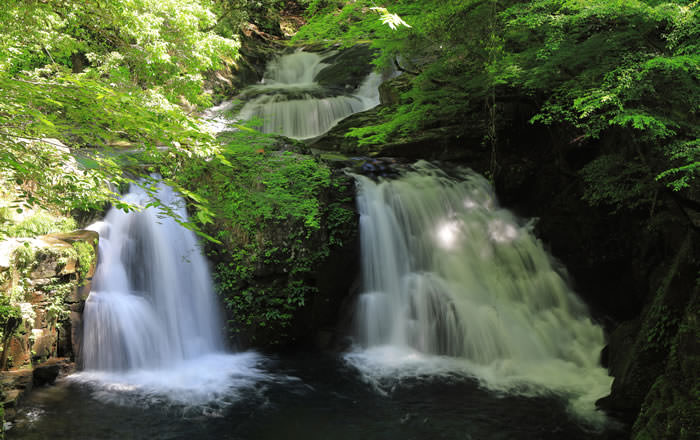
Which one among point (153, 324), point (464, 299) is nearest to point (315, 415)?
point (153, 324)

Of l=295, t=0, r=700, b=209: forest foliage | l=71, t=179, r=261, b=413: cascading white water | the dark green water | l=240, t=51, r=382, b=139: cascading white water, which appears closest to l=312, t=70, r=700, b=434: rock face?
l=295, t=0, r=700, b=209: forest foliage

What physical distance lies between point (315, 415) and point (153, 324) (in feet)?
10.2

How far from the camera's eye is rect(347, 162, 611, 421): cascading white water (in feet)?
21.1

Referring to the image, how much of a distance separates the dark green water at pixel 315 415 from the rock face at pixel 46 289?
1.78 feet

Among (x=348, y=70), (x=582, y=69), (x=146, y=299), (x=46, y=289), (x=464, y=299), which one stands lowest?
(x=464, y=299)

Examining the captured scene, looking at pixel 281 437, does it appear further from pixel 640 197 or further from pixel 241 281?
pixel 640 197

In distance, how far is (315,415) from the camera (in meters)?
5.13

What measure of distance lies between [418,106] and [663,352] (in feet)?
19.3

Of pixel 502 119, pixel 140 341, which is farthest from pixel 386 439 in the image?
pixel 502 119

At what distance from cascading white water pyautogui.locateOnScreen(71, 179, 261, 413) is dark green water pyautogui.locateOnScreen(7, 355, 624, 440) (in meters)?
0.28

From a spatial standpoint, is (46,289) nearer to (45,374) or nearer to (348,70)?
(45,374)

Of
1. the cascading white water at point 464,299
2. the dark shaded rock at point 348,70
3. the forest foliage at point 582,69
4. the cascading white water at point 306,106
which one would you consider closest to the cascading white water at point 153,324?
the cascading white water at point 464,299

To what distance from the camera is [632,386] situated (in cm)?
499

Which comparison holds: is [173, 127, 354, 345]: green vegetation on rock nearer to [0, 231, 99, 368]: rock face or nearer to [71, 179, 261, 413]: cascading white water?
[71, 179, 261, 413]: cascading white water
